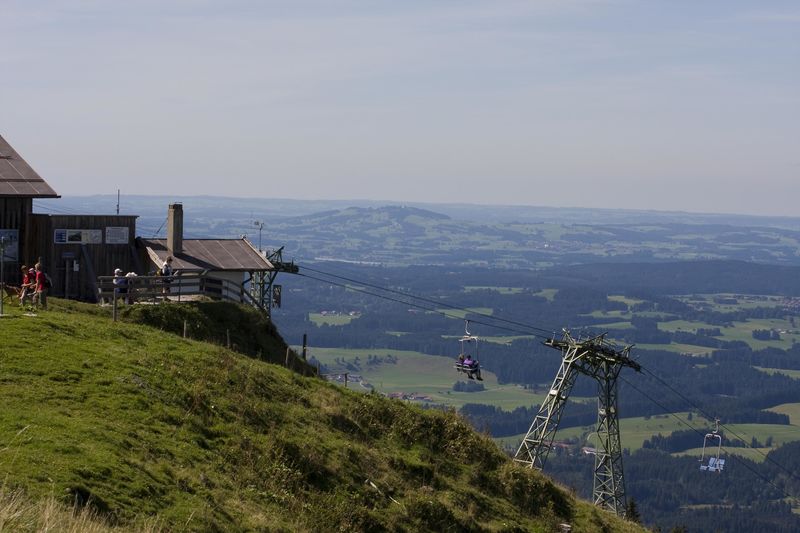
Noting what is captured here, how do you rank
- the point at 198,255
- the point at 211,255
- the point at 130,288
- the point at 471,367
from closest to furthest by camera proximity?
the point at 130,288 → the point at 198,255 → the point at 211,255 → the point at 471,367

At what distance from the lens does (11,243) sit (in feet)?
148

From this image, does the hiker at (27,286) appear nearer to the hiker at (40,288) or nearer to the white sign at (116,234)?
the hiker at (40,288)

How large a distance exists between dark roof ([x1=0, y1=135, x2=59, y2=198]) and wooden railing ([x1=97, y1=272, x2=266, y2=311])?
4265mm

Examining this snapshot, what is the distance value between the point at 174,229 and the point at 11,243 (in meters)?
7.42

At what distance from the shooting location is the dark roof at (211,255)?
49.3m

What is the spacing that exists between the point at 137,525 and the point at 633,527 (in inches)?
903

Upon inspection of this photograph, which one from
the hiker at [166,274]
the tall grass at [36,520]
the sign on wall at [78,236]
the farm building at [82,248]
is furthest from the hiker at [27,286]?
the tall grass at [36,520]

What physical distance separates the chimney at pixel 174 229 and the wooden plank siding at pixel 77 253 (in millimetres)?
1835

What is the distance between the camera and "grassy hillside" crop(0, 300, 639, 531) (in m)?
22.3

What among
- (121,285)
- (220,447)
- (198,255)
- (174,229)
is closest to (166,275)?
(121,285)

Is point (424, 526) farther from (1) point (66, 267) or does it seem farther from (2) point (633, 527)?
(1) point (66, 267)

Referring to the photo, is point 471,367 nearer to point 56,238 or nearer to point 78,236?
point 78,236

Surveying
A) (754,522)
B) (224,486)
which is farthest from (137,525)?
(754,522)

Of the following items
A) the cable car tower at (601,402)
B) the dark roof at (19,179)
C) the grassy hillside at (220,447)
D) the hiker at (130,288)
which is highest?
the dark roof at (19,179)
